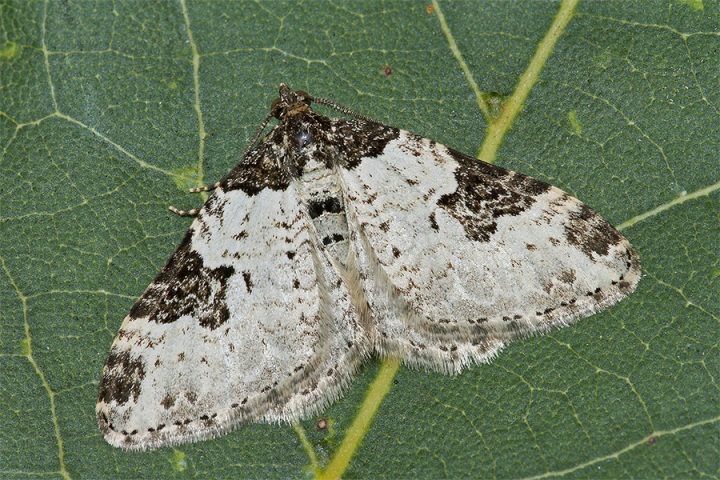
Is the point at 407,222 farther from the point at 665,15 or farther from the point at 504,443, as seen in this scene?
the point at 665,15

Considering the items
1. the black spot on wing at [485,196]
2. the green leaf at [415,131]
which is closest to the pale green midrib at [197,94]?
the green leaf at [415,131]

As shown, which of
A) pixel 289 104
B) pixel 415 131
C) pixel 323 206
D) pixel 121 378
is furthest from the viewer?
pixel 415 131

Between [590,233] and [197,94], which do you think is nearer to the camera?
[590,233]

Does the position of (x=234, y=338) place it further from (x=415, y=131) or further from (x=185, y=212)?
(x=415, y=131)

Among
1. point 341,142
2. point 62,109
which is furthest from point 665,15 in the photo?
point 62,109

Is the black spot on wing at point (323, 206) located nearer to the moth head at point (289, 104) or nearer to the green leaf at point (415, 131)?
the moth head at point (289, 104)

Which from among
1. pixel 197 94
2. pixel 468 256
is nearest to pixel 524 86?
pixel 468 256
